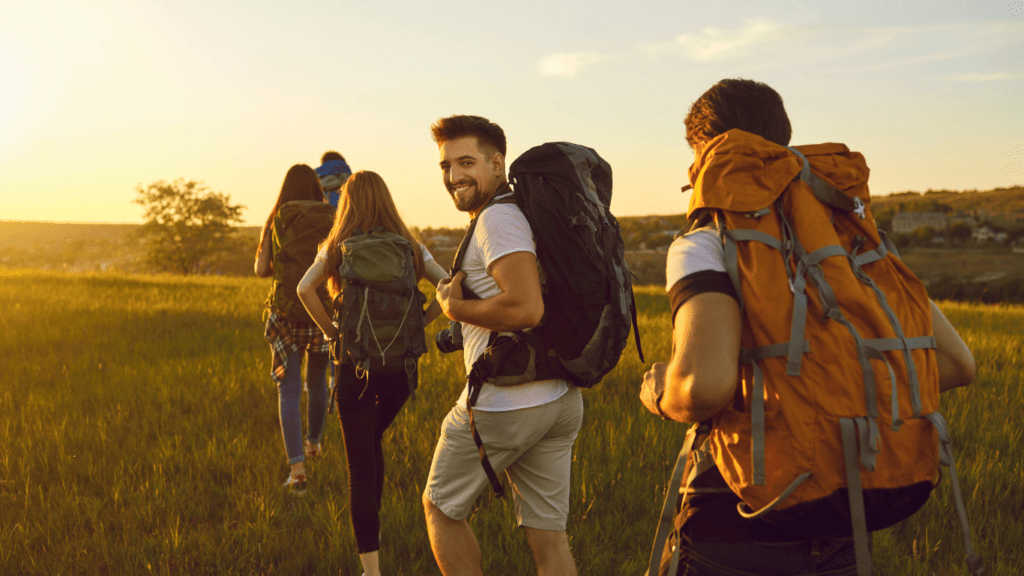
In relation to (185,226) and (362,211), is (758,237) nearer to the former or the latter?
(362,211)

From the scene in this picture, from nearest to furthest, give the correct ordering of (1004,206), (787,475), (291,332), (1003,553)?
1. (787,475)
2. (1003,553)
3. (291,332)
4. (1004,206)

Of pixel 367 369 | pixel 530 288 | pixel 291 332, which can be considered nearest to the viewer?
pixel 530 288

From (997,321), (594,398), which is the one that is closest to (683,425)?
(594,398)

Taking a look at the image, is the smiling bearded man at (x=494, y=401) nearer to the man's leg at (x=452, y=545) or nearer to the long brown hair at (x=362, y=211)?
the man's leg at (x=452, y=545)

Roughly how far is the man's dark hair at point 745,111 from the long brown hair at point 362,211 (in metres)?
2.14

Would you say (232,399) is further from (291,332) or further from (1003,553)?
(1003,553)

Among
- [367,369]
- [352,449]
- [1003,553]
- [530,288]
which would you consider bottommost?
[1003,553]

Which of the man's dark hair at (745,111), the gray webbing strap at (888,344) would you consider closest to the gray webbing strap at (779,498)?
the gray webbing strap at (888,344)

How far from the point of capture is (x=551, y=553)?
2.63m

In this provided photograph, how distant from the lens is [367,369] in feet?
10.9

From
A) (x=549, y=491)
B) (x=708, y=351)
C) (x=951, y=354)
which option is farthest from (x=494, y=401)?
(x=951, y=354)

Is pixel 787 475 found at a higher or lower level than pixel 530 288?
lower

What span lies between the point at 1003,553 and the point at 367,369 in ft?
13.7

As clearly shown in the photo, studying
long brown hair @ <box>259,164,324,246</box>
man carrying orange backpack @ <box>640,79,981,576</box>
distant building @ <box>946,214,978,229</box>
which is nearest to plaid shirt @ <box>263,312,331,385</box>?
long brown hair @ <box>259,164,324,246</box>
